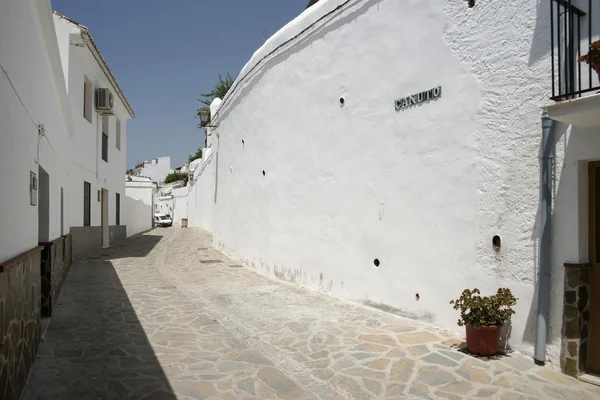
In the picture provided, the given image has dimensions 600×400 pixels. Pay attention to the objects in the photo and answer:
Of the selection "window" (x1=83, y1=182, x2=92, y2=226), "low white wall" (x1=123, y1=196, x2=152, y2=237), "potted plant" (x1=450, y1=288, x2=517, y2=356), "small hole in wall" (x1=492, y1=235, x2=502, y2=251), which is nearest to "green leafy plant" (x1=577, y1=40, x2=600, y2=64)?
"small hole in wall" (x1=492, y1=235, x2=502, y2=251)

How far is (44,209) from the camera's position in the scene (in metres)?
6.66

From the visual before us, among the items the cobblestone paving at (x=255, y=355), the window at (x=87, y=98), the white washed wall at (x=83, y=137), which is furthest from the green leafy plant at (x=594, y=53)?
the window at (x=87, y=98)

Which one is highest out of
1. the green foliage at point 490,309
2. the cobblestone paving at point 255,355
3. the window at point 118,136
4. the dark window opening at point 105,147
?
the window at point 118,136

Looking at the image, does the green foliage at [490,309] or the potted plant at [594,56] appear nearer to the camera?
the potted plant at [594,56]

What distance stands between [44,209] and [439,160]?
552 cm

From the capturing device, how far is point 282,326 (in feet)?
20.9

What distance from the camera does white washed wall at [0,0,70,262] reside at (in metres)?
3.55

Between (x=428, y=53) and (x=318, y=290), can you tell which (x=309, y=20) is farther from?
(x=318, y=290)

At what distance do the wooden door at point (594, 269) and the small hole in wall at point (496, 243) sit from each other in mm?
916

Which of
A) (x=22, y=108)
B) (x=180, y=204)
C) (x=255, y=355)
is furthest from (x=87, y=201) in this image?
(x=180, y=204)

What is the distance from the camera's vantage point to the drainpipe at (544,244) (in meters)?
4.61

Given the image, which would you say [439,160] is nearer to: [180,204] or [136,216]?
[136,216]

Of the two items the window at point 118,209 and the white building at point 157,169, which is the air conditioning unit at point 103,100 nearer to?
the window at point 118,209

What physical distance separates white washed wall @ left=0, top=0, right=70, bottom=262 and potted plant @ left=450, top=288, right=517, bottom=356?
14.5ft
